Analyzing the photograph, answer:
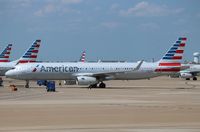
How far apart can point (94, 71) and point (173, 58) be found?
33.7ft

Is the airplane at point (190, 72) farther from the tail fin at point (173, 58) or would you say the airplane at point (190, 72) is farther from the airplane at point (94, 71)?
the airplane at point (94, 71)

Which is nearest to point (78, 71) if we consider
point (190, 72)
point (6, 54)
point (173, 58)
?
point (173, 58)

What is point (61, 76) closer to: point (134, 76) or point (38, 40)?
point (134, 76)

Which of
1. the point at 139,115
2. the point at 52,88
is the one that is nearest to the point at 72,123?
the point at 139,115

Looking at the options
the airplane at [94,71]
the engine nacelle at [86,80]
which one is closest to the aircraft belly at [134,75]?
the airplane at [94,71]

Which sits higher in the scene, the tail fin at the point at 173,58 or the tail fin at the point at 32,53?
the tail fin at the point at 32,53

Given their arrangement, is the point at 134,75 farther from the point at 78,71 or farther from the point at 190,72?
the point at 190,72

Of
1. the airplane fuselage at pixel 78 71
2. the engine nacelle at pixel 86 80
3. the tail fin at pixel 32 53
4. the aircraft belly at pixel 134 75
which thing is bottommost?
the engine nacelle at pixel 86 80

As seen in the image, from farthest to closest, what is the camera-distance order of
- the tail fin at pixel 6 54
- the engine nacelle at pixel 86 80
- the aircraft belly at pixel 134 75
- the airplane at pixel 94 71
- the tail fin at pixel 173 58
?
1. the tail fin at pixel 6 54
2. the tail fin at pixel 173 58
3. the aircraft belly at pixel 134 75
4. the airplane at pixel 94 71
5. the engine nacelle at pixel 86 80

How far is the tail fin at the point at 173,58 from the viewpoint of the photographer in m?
64.2

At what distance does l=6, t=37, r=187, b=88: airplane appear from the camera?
62.7 metres

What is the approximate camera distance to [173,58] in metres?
65.4

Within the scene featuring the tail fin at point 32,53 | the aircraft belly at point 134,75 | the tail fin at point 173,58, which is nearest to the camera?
the aircraft belly at point 134,75

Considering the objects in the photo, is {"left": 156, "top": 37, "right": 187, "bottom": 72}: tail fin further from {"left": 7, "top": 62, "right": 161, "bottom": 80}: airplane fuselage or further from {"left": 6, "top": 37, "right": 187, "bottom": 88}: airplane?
{"left": 7, "top": 62, "right": 161, "bottom": 80}: airplane fuselage
